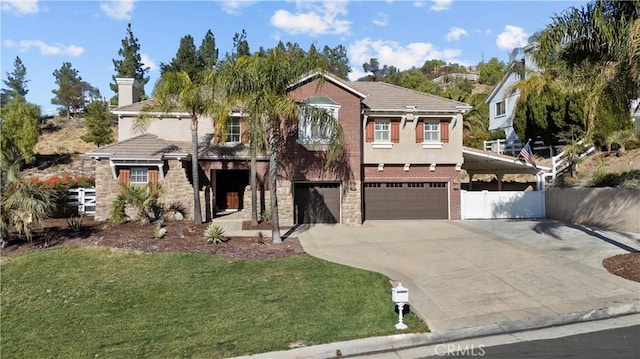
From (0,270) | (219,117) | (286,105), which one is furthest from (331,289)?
(0,270)

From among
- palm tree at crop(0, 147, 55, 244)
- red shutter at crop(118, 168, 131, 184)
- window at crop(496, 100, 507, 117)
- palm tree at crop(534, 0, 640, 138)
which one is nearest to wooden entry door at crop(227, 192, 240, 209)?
red shutter at crop(118, 168, 131, 184)

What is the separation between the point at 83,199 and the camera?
20.8 meters

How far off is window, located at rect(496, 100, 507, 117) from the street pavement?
71.8ft

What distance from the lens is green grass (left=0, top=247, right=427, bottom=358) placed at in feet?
25.5

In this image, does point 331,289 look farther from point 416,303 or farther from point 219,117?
point 219,117

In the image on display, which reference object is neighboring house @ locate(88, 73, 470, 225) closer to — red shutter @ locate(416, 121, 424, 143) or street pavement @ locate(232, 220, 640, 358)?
red shutter @ locate(416, 121, 424, 143)

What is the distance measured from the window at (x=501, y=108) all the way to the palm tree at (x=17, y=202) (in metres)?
36.1

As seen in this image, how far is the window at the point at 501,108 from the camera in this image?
3923 centimetres

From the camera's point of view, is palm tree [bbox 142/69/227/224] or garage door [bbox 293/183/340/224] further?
garage door [bbox 293/183/340/224]

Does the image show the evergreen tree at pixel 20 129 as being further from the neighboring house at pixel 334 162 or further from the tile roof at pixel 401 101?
the tile roof at pixel 401 101

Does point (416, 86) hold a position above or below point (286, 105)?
above

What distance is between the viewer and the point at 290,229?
19.0m

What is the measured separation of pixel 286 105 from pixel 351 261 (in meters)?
5.14

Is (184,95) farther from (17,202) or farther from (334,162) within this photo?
(334,162)
